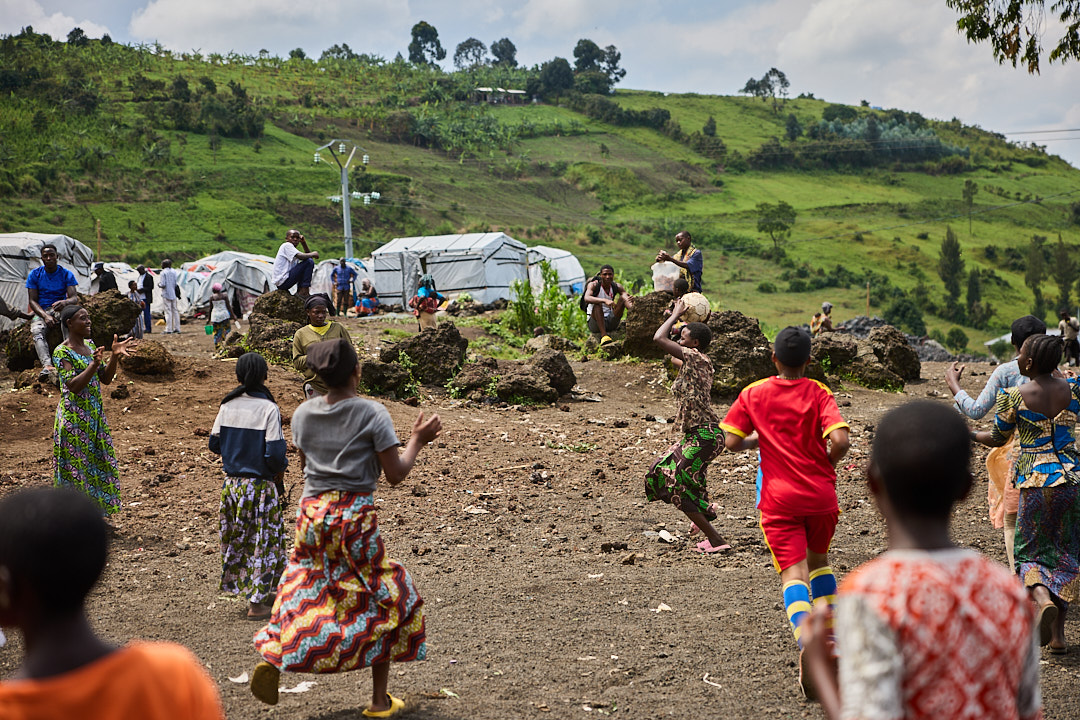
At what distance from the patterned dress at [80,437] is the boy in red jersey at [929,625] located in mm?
6268

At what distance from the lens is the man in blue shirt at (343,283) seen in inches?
1054

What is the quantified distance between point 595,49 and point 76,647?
134 meters

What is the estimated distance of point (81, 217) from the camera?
4956 cm

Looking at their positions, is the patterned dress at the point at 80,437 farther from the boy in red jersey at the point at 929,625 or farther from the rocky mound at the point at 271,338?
the boy in red jersey at the point at 929,625

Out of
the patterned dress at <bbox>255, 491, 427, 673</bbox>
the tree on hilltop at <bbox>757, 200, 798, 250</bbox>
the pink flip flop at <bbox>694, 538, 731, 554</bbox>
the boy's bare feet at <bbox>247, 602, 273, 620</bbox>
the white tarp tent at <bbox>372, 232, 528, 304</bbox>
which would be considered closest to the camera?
the patterned dress at <bbox>255, 491, 427, 673</bbox>

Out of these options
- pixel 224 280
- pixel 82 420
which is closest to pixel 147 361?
pixel 82 420

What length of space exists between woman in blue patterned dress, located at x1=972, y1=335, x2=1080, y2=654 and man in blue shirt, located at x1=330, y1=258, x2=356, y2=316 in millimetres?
23527

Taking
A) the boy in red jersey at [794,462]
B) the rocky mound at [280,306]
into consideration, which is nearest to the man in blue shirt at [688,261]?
the rocky mound at [280,306]

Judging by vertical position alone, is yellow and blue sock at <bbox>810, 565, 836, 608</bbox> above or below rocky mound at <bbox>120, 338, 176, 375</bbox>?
below

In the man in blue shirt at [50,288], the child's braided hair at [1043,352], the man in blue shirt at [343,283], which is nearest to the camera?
the child's braided hair at [1043,352]

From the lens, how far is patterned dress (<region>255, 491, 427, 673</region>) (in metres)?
3.63

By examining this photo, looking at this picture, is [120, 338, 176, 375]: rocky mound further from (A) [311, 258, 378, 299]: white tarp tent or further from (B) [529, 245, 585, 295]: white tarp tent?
(B) [529, 245, 585, 295]: white tarp tent

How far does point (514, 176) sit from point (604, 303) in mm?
70053

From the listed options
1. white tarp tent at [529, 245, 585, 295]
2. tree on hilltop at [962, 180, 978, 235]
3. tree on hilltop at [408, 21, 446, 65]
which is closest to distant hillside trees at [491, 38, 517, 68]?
tree on hilltop at [408, 21, 446, 65]
